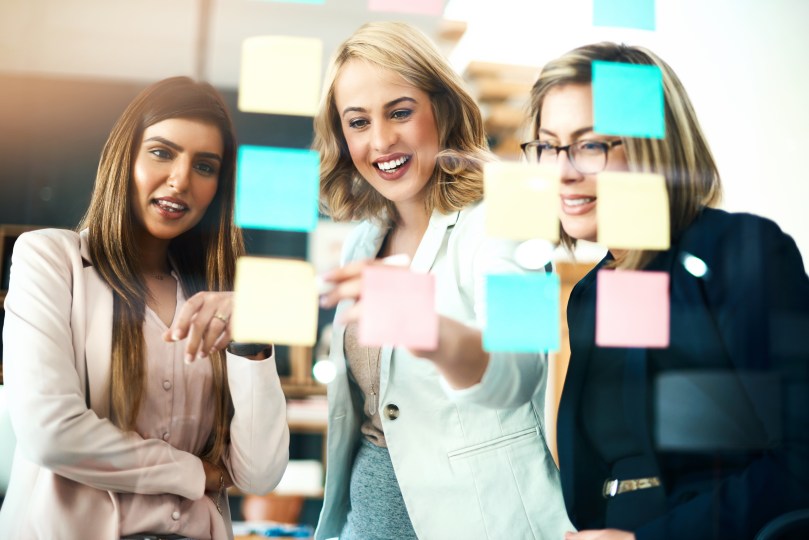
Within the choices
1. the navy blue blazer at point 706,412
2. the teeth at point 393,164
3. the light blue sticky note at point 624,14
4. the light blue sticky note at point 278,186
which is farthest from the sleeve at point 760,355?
the light blue sticky note at point 278,186

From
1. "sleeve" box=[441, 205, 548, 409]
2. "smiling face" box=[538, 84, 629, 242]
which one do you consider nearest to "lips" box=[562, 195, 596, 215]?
"smiling face" box=[538, 84, 629, 242]

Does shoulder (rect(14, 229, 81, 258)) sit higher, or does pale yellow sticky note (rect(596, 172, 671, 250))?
pale yellow sticky note (rect(596, 172, 671, 250))

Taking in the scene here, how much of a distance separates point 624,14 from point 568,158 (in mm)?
275

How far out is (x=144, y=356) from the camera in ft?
3.08

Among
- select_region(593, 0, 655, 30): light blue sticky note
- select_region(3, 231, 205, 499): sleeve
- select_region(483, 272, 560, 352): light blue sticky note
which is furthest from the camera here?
select_region(593, 0, 655, 30): light blue sticky note

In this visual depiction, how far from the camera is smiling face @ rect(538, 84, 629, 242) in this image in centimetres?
104

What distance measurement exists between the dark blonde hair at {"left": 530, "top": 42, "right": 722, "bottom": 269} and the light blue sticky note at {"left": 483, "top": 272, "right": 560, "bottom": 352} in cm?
9

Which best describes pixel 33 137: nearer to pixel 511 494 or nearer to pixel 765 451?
pixel 511 494

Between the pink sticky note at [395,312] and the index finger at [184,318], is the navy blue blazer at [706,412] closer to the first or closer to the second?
the pink sticky note at [395,312]

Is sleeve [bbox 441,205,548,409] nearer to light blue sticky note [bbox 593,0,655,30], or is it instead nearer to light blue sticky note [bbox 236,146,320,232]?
light blue sticky note [bbox 236,146,320,232]

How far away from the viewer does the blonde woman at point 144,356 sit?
0.91 metres

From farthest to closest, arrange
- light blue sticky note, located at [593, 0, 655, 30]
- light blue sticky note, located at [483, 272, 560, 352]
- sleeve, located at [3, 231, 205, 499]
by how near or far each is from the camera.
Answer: light blue sticky note, located at [593, 0, 655, 30] → light blue sticky note, located at [483, 272, 560, 352] → sleeve, located at [3, 231, 205, 499]

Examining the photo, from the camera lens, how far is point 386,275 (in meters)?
0.97

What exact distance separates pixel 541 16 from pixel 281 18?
393 mm
